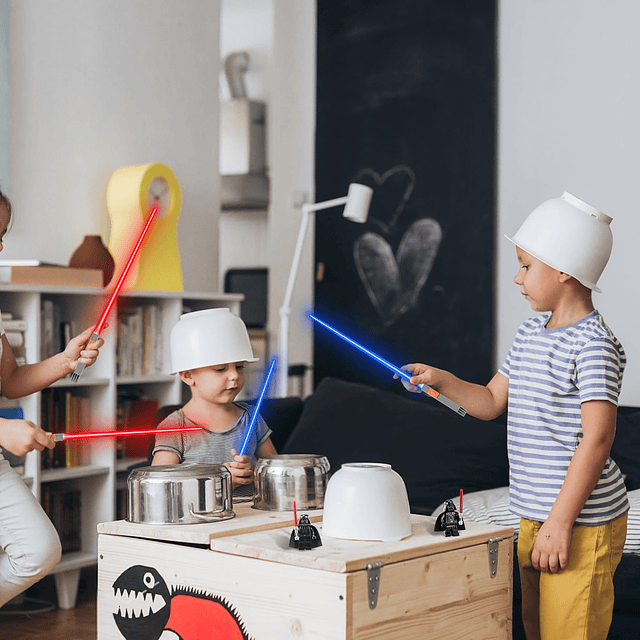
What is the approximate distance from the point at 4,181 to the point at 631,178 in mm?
2365

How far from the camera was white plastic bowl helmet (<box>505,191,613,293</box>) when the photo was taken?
1726 mm

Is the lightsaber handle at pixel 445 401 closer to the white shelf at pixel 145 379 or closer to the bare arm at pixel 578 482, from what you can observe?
the bare arm at pixel 578 482

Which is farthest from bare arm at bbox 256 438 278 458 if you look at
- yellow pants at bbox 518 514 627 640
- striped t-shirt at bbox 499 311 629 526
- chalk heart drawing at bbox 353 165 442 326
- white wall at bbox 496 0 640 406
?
chalk heart drawing at bbox 353 165 442 326

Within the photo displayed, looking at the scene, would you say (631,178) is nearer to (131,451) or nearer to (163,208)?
(163,208)

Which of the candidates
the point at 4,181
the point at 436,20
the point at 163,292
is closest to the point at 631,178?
the point at 436,20

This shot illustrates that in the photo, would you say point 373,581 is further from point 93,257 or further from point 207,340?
point 93,257

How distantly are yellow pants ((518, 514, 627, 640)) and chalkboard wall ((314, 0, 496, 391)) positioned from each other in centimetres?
225

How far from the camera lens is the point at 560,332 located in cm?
177

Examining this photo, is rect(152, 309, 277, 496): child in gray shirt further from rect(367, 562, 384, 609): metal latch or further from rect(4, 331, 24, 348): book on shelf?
rect(4, 331, 24, 348): book on shelf

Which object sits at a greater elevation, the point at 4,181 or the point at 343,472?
the point at 4,181

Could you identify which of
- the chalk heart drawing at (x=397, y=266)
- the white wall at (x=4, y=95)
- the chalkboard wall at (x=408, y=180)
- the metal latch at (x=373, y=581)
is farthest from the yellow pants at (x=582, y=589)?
the chalk heart drawing at (x=397, y=266)

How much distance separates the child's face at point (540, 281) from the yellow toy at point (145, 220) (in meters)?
2.05

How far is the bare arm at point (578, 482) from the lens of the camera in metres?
1.65

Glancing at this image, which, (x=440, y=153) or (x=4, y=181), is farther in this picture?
(x=440, y=153)
